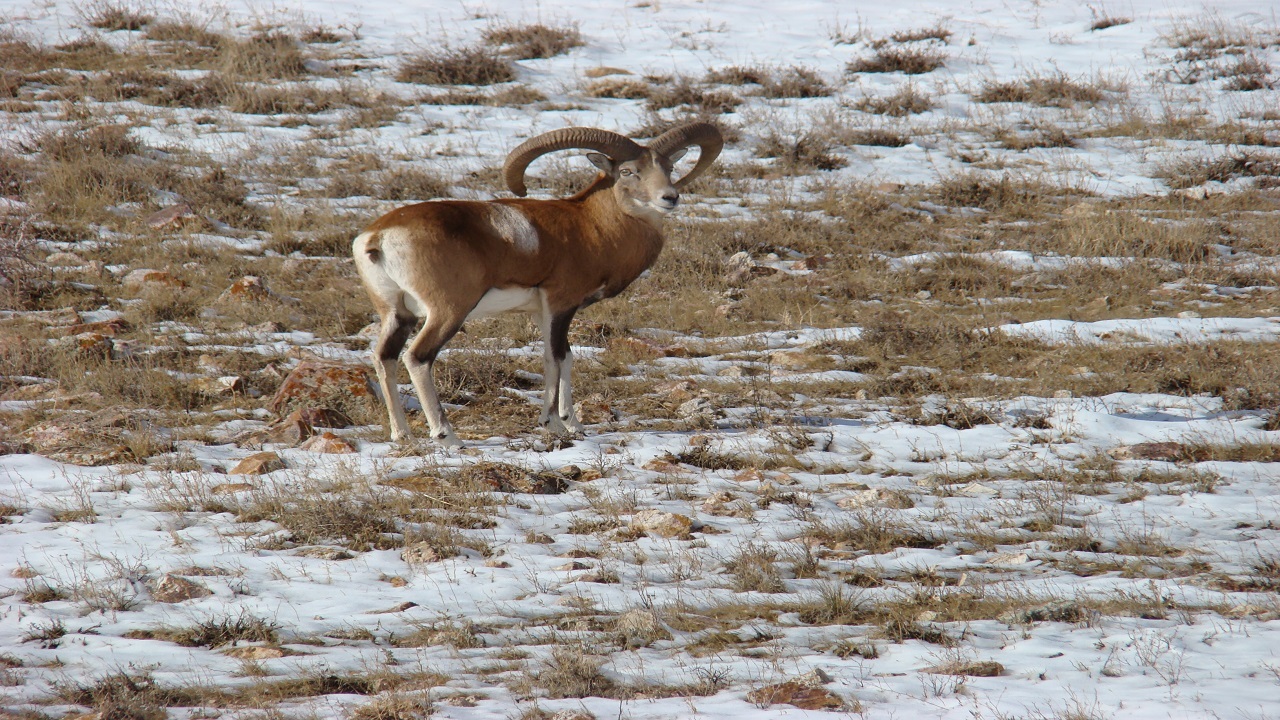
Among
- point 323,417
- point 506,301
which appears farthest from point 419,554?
point 506,301

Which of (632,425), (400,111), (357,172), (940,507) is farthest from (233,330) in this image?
(400,111)

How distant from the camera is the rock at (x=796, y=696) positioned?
139 inches

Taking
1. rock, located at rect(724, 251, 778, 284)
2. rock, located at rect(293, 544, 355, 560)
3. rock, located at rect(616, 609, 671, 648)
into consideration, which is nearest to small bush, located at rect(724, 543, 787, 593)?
rock, located at rect(616, 609, 671, 648)

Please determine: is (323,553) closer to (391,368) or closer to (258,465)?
(258,465)

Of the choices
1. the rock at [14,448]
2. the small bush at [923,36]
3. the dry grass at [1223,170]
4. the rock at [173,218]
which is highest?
the small bush at [923,36]

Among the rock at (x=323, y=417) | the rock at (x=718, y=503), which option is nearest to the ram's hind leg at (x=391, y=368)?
the rock at (x=323, y=417)

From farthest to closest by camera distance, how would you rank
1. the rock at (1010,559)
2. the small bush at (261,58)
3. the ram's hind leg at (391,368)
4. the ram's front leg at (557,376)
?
the small bush at (261,58) → the ram's front leg at (557,376) → the ram's hind leg at (391,368) → the rock at (1010,559)

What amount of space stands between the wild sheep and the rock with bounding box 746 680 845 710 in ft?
12.5

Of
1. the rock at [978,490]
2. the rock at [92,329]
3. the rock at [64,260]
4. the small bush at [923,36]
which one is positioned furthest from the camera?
the small bush at [923,36]

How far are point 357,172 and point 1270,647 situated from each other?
12.1 meters

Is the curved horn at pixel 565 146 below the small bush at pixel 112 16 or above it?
below

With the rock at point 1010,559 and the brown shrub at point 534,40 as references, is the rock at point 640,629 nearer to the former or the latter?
the rock at point 1010,559

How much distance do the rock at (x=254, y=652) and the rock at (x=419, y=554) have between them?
1.05m

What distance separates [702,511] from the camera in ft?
19.0
